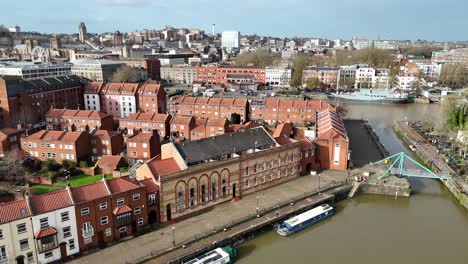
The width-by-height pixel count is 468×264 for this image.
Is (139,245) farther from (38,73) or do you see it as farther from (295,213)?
(38,73)

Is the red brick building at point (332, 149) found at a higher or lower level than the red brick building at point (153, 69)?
lower

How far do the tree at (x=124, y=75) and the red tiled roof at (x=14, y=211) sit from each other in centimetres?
7514

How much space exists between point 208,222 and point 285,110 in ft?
123

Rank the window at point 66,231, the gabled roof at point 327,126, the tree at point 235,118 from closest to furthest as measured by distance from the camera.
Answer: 1. the window at point 66,231
2. the gabled roof at point 327,126
3. the tree at point 235,118

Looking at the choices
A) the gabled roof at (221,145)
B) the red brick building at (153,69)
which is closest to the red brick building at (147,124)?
the gabled roof at (221,145)

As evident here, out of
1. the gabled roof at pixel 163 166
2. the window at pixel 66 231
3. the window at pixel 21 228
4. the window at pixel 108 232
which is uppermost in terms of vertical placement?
the gabled roof at pixel 163 166

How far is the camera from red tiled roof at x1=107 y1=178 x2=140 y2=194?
25312 mm

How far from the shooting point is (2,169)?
35.5 m

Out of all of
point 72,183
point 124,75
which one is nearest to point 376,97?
point 124,75

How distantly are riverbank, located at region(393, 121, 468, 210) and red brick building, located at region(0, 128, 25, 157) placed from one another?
47430 mm

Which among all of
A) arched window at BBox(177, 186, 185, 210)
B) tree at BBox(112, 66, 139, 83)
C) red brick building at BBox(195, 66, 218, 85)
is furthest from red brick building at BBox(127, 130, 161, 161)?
red brick building at BBox(195, 66, 218, 85)

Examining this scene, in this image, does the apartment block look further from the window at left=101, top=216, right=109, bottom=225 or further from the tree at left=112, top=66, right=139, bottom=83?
the window at left=101, top=216, right=109, bottom=225

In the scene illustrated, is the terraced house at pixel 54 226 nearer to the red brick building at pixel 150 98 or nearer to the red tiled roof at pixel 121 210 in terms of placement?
the red tiled roof at pixel 121 210

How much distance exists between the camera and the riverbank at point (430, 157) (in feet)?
113
